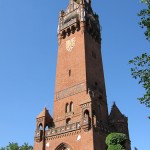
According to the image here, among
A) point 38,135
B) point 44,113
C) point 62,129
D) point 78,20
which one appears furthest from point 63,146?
point 78,20

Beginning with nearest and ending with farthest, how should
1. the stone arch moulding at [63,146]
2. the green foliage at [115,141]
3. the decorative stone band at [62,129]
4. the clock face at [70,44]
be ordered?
the green foliage at [115,141], the stone arch moulding at [63,146], the decorative stone band at [62,129], the clock face at [70,44]

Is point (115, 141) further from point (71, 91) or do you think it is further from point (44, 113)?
point (44, 113)

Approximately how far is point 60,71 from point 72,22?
7902 mm

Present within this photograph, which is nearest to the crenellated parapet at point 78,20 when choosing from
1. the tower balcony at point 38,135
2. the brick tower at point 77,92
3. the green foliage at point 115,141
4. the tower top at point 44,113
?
the brick tower at point 77,92

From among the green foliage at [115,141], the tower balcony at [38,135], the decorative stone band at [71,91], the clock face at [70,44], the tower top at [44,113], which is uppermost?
the clock face at [70,44]

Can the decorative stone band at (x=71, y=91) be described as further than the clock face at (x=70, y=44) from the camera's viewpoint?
No

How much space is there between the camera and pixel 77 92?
31688 mm

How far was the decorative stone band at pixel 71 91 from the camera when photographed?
1240 inches

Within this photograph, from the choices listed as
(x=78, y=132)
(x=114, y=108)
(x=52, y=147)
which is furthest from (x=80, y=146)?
(x=114, y=108)

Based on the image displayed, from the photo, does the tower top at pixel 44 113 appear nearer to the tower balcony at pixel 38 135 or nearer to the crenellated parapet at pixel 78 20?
the tower balcony at pixel 38 135

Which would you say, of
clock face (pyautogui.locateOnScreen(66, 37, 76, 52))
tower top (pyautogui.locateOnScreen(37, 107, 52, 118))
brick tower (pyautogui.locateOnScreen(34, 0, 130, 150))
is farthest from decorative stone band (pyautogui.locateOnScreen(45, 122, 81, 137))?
clock face (pyautogui.locateOnScreen(66, 37, 76, 52))

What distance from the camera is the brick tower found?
27375mm

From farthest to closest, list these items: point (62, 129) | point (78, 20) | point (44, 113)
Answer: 1. point (78, 20)
2. point (44, 113)
3. point (62, 129)

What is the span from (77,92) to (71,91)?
1.11 m
